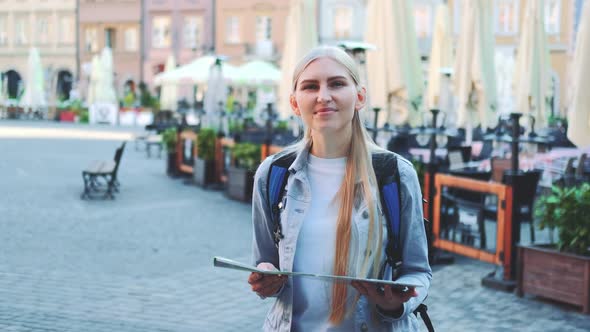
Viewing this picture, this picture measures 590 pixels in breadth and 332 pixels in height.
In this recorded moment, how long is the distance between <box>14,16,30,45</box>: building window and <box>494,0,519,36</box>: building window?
34.2 m

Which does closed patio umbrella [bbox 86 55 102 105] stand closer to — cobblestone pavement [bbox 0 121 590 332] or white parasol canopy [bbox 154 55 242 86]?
white parasol canopy [bbox 154 55 242 86]

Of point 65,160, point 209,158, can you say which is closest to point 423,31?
point 65,160

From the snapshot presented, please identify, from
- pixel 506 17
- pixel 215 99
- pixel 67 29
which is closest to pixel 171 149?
pixel 215 99

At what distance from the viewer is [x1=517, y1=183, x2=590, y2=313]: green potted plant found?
6930 mm

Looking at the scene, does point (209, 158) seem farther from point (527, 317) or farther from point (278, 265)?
point (278, 265)

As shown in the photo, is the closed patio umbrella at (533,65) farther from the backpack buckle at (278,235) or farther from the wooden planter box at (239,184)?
the backpack buckle at (278,235)

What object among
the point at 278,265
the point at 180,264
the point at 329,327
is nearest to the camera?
the point at 329,327

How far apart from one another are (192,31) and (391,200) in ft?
177

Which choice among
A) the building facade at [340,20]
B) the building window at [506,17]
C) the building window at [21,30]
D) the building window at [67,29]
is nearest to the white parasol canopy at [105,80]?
the building facade at [340,20]

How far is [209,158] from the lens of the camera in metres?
16.2

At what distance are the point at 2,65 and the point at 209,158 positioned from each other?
4966 cm

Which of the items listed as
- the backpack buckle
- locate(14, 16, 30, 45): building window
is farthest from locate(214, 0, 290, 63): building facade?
the backpack buckle

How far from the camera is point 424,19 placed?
47.2 m

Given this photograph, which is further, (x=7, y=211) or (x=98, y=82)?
(x=98, y=82)
